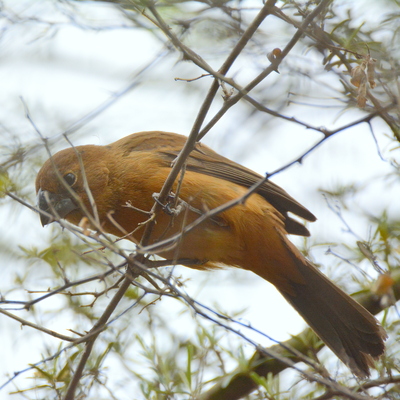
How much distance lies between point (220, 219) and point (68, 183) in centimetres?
128

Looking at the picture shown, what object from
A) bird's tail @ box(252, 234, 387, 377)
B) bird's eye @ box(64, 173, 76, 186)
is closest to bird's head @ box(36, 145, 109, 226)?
bird's eye @ box(64, 173, 76, 186)

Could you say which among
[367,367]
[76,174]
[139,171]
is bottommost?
[367,367]

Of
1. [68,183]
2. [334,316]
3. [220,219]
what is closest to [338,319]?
[334,316]

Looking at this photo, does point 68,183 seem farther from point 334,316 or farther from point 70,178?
point 334,316

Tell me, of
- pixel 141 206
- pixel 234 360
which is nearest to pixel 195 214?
pixel 141 206

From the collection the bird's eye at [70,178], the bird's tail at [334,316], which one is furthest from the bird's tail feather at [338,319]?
the bird's eye at [70,178]

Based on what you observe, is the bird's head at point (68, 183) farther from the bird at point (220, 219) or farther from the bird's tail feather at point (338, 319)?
the bird's tail feather at point (338, 319)

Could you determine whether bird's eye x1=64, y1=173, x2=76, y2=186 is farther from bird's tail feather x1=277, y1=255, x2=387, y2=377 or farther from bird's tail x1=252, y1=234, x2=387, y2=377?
bird's tail feather x1=277, y1=255, x2=387, y2=377

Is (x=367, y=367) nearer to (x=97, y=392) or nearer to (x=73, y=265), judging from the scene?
(x=97, y=392)

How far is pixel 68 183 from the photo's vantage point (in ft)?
14.6

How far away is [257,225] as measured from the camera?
4176 millimetres

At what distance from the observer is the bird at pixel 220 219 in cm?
402

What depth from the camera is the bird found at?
13.2 feet

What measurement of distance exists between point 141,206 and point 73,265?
118 centimetres
